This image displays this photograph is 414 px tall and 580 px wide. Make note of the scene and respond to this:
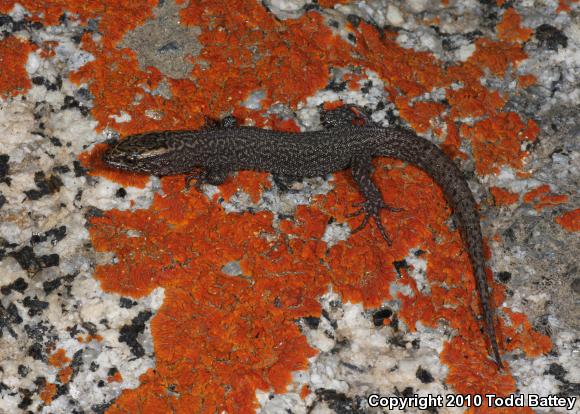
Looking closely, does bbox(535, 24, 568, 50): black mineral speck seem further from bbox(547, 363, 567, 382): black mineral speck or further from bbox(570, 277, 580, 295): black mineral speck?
bbox(547, 363, 567, 382): black mineral speck

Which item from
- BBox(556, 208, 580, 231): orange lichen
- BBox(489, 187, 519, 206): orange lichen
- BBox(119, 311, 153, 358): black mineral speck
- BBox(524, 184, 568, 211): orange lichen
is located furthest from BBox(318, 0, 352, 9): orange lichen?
BBox(119, 311, 153, 358): black mineral speck

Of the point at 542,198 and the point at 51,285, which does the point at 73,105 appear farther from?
the point at 542,198

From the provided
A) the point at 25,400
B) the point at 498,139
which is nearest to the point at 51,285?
the point at 25,400

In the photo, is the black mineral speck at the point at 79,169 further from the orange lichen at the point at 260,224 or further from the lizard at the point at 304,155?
the lizard at the point at 304,155

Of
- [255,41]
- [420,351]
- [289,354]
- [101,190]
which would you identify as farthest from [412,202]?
[101,190]

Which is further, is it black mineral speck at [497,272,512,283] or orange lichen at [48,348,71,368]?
black mineral speck at [497,272,512,283]

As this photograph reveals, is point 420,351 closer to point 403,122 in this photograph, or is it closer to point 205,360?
point 205,360
